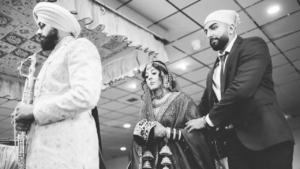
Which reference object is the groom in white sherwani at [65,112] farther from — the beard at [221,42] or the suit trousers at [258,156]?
the beard at [221,42]

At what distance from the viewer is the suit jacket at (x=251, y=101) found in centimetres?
134

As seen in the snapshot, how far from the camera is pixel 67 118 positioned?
1120 mm

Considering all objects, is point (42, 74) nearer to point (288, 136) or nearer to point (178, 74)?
point (288, 136)

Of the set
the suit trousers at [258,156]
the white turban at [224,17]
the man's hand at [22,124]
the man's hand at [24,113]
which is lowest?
the suit trousers at [258,156]

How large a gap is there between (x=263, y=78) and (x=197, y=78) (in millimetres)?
4962

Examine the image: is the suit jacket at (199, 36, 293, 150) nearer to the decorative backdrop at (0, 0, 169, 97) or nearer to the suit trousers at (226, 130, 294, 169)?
the suit trousers at (226, 130, 294, 169)

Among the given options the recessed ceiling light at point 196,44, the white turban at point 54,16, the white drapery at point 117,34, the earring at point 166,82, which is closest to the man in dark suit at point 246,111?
the earring at point 166,82

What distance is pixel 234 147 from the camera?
151 cm

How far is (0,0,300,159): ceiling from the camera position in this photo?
157 inches

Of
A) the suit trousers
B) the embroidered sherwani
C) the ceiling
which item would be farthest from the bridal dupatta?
the ceiling

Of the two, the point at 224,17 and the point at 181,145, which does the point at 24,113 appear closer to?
the point at 181,145

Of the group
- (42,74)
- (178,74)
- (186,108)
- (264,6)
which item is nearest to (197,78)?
(178,74)

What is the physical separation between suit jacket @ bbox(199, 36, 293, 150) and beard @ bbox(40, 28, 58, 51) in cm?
102

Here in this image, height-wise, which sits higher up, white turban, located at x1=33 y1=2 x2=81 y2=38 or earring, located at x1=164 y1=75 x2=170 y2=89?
white turban, located at x1=33 y1=2 x2=81 y2=38
